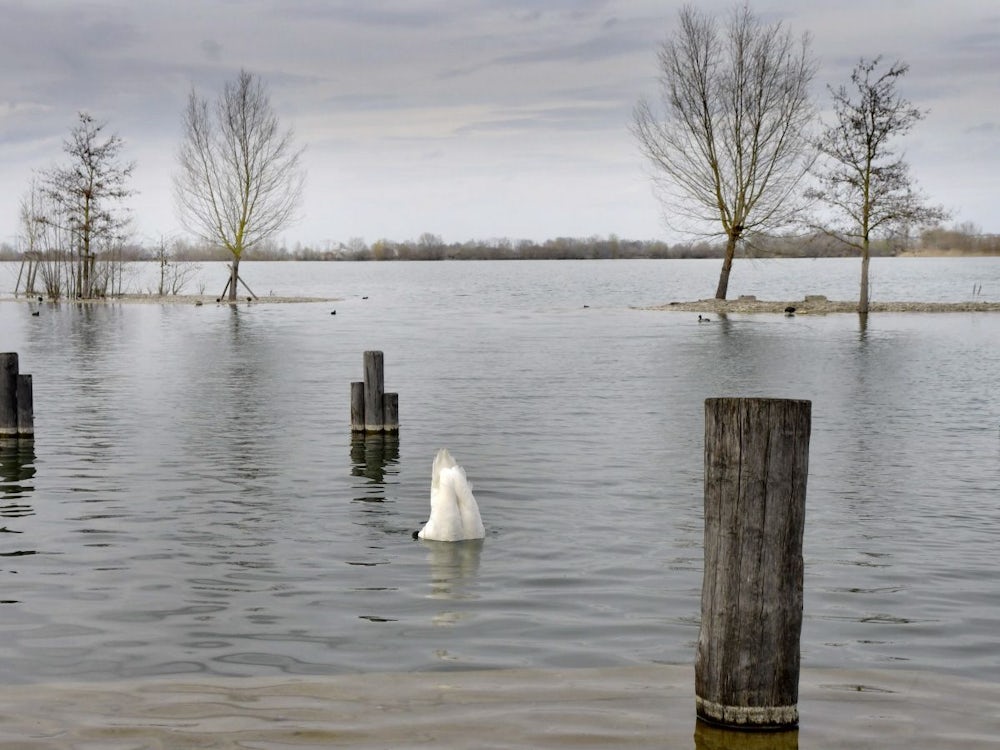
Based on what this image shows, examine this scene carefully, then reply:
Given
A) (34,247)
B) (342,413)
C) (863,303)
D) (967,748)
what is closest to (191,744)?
(967,748)

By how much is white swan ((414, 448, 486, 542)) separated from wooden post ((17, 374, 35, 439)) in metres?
7.20

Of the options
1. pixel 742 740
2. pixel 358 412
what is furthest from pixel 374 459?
pixel 742 740

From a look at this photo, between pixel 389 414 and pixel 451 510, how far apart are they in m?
5.93

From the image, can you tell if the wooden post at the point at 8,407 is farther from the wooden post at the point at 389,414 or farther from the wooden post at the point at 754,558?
the wooden post at the point at 754,558

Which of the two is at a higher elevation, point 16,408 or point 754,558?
point 754,558

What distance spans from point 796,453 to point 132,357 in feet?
74.4

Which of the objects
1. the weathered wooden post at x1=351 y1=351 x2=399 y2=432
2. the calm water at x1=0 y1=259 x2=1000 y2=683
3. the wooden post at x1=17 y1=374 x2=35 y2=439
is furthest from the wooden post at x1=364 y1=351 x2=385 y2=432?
the wooden post at x1=17 y1=374 x2=35 y2=439

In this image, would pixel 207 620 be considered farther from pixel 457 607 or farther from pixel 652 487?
pixel 652 487

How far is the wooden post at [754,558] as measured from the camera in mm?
4828

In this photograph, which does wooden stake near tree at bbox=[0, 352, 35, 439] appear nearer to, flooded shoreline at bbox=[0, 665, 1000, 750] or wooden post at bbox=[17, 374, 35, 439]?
wooden post at bbox=[17, 374, 35, 439]

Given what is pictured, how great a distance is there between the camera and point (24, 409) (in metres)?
13.9

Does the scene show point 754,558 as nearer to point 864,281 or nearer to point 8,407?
point 8,407

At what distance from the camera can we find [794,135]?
156ft

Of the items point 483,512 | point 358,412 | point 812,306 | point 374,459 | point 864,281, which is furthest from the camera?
point 812,306
